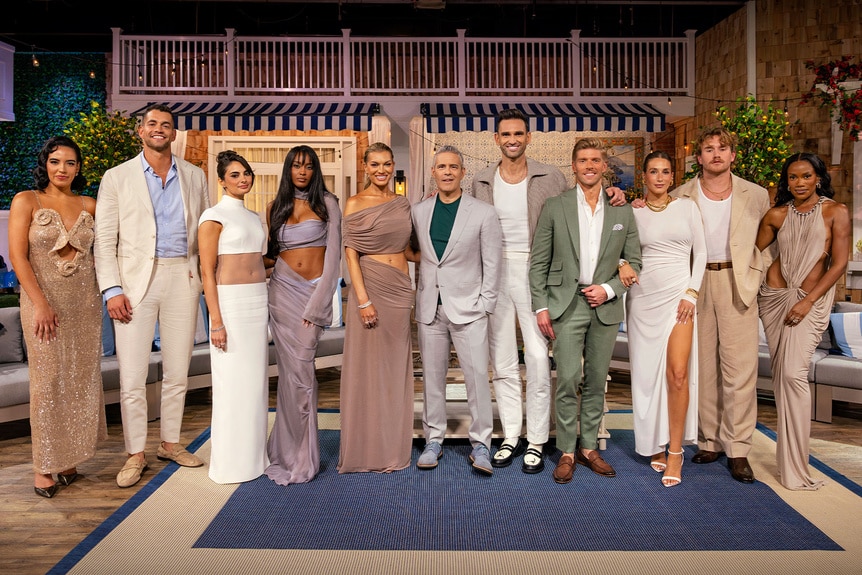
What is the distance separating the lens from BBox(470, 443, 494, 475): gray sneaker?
3963 mm

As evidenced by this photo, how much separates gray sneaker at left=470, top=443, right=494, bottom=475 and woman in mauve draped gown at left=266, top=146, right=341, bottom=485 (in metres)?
0.88

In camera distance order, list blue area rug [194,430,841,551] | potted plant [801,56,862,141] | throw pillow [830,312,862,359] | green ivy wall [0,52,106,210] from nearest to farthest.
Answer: blue area rug [194,430,841,551] → throw pillow [830,312,862,359] → potted plant [801,56,862,141] → green ivy wall [0,52,106,210]

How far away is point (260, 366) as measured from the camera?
3.99 metres

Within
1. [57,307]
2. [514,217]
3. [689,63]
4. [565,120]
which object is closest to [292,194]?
[514,217]

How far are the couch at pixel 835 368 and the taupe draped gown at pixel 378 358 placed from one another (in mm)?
2977

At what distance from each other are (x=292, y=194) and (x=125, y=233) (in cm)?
96

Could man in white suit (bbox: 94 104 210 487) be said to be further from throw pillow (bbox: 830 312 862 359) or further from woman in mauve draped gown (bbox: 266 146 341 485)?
throw pillow (bbox: 830 312 862 359)

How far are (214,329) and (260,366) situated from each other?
33 centimetres

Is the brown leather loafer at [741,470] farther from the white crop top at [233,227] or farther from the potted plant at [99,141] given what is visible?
the potted plant at [99,141]

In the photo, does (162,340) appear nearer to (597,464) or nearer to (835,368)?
(597,464)

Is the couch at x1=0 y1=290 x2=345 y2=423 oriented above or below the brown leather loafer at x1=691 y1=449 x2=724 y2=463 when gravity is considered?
above

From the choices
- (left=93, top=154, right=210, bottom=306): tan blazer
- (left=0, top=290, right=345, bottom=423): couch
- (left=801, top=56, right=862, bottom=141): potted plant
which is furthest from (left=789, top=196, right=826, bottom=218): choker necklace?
(left=801, top=56, right=862, bottom=141): potted plant

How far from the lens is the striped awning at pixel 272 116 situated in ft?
35.8

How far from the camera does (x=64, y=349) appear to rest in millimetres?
3896
